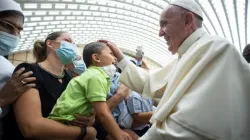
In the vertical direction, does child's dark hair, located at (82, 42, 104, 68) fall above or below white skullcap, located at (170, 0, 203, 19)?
below

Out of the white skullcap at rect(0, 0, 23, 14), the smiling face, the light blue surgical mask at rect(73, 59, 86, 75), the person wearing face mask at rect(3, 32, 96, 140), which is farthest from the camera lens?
the light blue surgical mask at rect(73, 59, 86, 75)

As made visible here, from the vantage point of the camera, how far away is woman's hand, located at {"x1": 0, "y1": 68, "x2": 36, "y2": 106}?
238 cm

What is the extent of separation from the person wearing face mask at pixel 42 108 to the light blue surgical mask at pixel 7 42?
425 mm

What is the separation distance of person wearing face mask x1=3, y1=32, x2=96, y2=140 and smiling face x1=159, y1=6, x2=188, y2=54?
47.2 inches

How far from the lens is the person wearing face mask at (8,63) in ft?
7.84

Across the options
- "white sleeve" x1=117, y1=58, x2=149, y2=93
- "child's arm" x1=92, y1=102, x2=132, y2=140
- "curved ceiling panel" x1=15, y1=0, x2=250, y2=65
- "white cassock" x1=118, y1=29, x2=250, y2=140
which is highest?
"white cassock" x1=118, y1=29, x2=250, y2=140

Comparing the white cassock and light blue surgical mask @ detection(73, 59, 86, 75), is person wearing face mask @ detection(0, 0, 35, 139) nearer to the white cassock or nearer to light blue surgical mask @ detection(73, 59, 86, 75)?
the white cassock

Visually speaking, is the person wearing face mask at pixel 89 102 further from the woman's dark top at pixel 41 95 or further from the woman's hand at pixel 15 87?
the woman's hand at pixel 15 87

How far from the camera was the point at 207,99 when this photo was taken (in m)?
1.84

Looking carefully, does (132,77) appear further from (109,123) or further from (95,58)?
(109,123)

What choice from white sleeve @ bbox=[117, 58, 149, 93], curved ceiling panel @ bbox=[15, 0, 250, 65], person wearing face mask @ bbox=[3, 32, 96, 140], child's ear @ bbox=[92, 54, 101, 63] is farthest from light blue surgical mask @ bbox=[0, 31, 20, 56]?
curved ceiling panel @ bbox=[15, 0, 250, 65]

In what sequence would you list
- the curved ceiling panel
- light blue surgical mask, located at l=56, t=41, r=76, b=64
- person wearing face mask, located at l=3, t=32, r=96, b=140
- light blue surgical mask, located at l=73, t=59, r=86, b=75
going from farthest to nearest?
the curved ceiling panel, light blue surgical mask, located at l=73, t=59, r=86, b=75, light blue surgical mask, located at l=56, t=41, r=76, b=64, person wearing face mask, located at l=3, t=32, r=96, b=140

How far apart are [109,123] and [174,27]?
3.66 ft

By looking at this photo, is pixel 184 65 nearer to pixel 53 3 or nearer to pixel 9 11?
pixel 9 11
